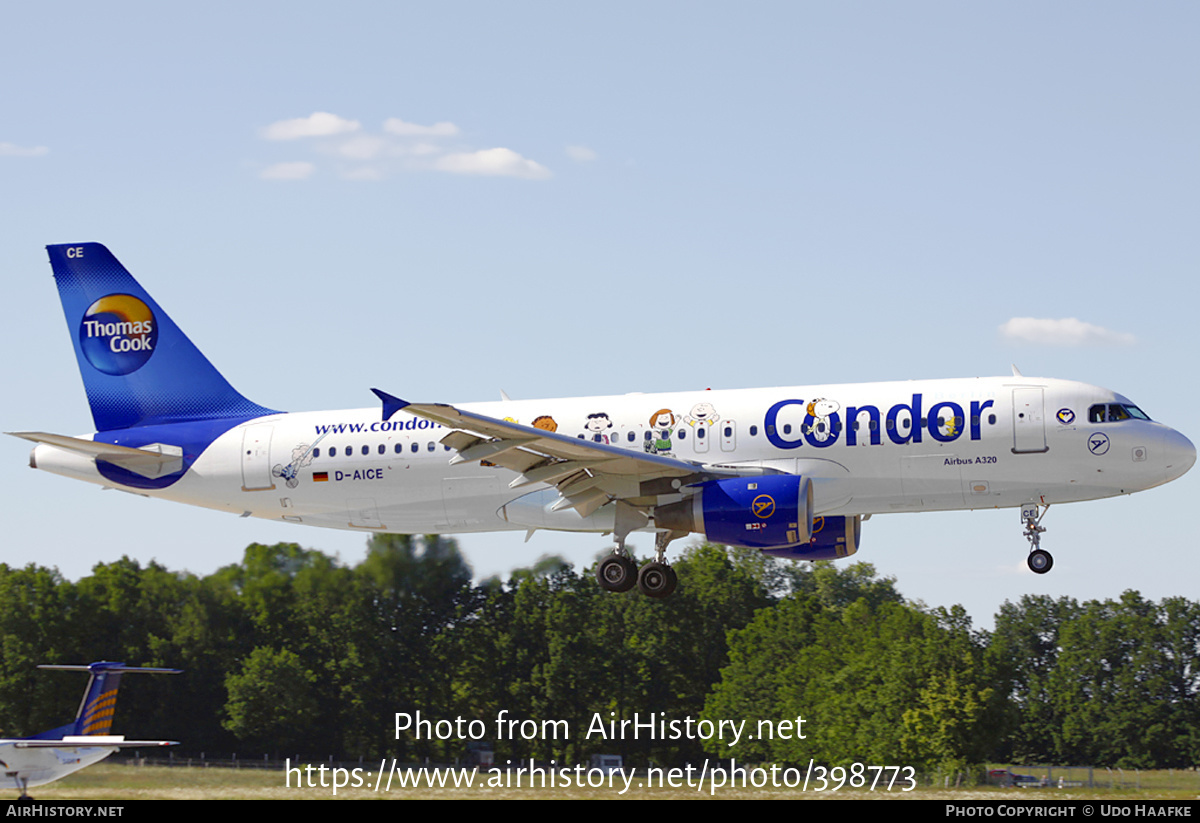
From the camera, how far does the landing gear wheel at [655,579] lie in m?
31.8

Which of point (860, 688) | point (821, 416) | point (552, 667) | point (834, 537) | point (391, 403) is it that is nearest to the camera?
point (391, 403)

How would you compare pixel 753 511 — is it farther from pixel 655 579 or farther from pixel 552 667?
pixel 552 667

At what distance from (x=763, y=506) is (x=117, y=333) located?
60.3 ft

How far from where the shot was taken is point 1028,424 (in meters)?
29.5

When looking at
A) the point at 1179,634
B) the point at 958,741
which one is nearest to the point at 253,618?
the point at 958,741

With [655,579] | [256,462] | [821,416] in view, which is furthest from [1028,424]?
[256,462]

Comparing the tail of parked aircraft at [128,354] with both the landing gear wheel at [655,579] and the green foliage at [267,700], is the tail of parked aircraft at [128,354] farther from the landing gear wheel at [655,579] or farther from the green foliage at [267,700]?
the green foliage at [267,700]

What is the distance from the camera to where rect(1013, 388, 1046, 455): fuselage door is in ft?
96.6

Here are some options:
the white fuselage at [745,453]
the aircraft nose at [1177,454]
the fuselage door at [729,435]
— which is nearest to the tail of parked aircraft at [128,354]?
the white fuselage at [745,453]

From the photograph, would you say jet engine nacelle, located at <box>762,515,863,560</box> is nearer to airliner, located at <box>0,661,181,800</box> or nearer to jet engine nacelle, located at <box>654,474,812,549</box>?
jet engine nacelle, located at <box>654,474,812,549</box>

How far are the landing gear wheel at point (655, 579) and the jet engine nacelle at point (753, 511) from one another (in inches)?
84.0

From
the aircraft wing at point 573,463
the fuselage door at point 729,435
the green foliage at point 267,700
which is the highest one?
the fuselage door at point 729,435
